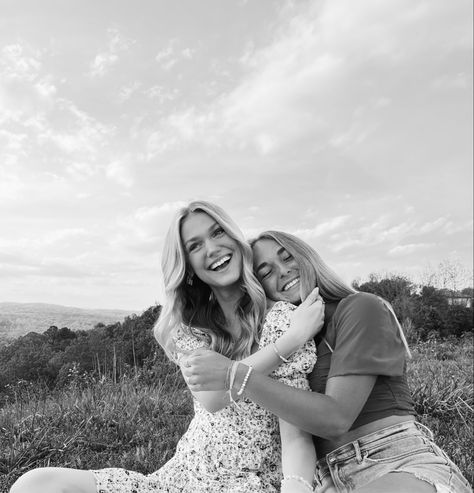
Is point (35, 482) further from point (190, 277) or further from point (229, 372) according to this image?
point (190, 277)

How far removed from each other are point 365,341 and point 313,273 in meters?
0.52

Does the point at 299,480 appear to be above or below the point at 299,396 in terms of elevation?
below

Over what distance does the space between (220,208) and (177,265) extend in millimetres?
393

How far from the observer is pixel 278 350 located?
2.29 m

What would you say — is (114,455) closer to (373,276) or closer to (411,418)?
(411,418)

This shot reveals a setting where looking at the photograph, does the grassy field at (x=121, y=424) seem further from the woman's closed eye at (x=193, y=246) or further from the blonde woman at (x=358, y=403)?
the blonde woman at (x=358, y=403)

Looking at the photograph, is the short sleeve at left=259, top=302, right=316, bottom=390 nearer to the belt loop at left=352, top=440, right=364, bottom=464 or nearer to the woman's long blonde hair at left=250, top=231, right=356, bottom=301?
the woman's long blonde hair at left=250, top=231, right=356, bottom=301

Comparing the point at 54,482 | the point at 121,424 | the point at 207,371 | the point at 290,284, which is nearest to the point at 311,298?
the point at 290,284

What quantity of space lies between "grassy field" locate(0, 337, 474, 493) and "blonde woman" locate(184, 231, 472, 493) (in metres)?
2.38

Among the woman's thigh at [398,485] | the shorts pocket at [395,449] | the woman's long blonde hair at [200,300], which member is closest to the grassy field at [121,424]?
the woman's long blonde hair at [200,300]

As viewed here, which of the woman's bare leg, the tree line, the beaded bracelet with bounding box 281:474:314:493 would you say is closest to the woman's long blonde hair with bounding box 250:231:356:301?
the beaded bracelet with bounding box 281:474:314:493

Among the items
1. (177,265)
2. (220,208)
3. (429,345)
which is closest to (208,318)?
(177,265)

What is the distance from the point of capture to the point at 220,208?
2910mm

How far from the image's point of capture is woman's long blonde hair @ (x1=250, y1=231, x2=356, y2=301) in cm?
264
